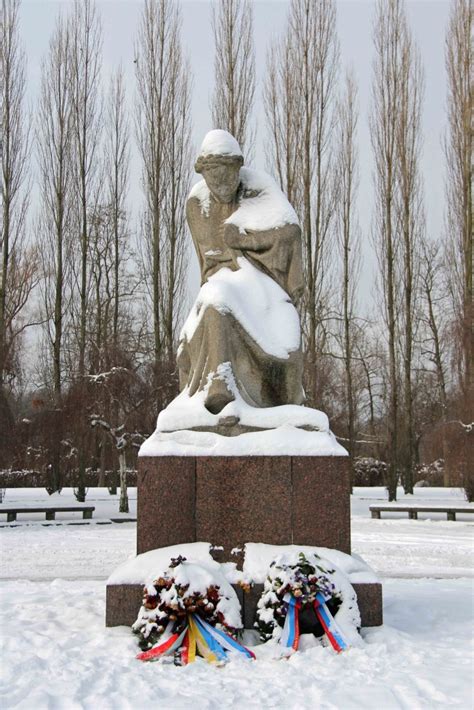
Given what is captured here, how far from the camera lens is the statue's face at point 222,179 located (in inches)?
204

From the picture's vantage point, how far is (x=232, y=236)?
17.1 ft

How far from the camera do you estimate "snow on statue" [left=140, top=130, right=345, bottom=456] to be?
4562mm

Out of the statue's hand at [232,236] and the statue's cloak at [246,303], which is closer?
the statue's cloak at [246,303]

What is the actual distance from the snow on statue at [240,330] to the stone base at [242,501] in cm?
10

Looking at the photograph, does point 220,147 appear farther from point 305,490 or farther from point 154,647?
point 154,647

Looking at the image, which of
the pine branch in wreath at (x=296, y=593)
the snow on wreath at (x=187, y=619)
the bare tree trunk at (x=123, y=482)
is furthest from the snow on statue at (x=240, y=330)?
the bare tree trunk at (x=123, y=482)

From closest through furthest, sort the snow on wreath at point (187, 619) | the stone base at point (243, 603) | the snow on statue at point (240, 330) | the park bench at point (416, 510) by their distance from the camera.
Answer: the snow on wreath at point (187, 619) → the stone base at point (243, 603) → the snow on statue at point (240, 330) → the park bench at point (416, 510)

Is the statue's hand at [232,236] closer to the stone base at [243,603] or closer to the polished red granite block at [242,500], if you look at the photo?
the polished red granite block at [242,500]

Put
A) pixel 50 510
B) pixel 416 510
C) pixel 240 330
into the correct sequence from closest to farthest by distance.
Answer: pixel 240 330
pixel 50 510
pixel 416 510

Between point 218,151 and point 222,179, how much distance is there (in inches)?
7.5

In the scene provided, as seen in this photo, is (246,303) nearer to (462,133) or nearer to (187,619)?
(187,619)

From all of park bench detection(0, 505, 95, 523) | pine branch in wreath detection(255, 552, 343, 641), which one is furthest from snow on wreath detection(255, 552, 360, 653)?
park bench detection(0, 505, 95, 523)

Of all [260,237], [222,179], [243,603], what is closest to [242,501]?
[243,603]

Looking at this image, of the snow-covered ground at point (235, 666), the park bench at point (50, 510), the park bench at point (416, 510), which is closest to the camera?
the snow-covered ground at point (235, 666)
